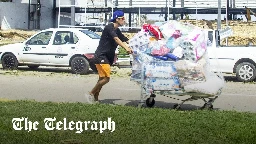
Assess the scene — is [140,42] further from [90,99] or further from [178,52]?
[90,99]

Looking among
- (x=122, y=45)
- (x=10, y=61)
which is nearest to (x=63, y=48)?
(x=10, y=61)

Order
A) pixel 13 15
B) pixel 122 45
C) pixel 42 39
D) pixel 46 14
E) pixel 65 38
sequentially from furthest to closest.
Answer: pixel 46 14
pixel 13 15
pixel 42 39
pixel 65 38
pixel 122 45

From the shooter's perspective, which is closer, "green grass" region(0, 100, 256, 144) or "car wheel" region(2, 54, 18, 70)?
"green grass" region(0, 100, 256, 144)

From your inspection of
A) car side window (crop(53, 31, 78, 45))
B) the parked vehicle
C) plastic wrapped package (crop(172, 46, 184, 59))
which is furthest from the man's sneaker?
car side window (crop(53, 31, 78, 45))

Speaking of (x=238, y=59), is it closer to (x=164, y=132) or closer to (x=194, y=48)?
(x=194, y=48)

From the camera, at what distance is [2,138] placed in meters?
5.86

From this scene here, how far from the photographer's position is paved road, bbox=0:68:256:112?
33.3 feet

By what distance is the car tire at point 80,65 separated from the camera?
15.9 meters

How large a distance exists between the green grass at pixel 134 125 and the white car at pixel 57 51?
7295 mm

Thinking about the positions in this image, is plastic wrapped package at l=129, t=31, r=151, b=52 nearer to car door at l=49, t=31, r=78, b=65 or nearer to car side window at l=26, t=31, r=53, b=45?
car door at l=49, t=31, r=78, b=65

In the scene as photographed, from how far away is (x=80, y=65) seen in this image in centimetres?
1597

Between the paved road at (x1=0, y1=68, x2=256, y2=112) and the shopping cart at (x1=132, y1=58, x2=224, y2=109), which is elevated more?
the shopping cart at (x1=132, y1=58, x2=224, y2=109)

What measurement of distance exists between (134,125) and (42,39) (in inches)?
422

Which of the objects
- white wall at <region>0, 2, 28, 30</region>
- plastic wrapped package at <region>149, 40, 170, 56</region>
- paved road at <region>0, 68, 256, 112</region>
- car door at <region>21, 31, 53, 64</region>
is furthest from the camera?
white wall at <region>0, 2, 28, 30</region>
